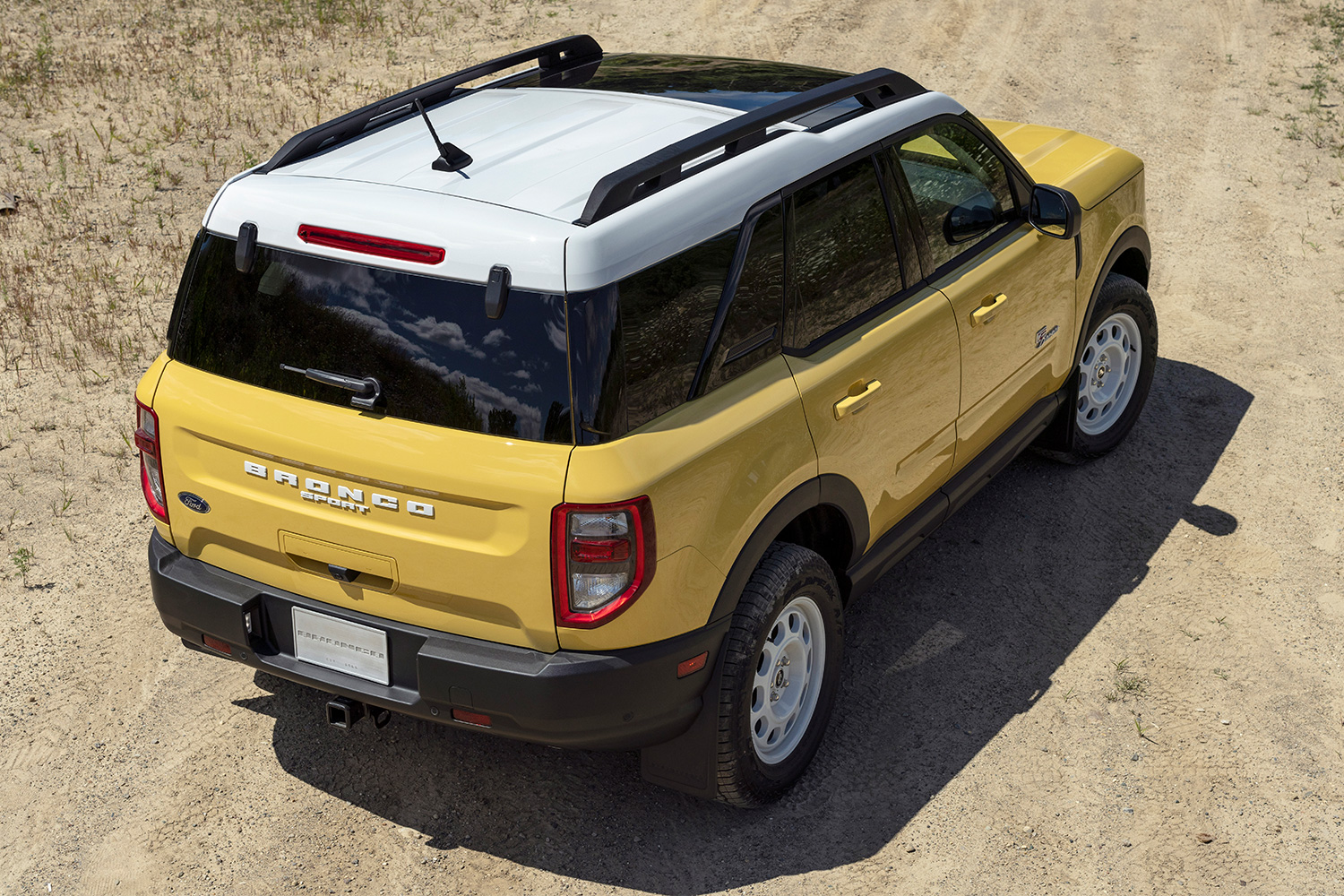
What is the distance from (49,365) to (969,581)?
16.9 feet

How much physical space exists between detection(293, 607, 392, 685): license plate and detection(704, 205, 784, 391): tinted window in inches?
46.8

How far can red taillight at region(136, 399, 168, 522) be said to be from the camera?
143 inches

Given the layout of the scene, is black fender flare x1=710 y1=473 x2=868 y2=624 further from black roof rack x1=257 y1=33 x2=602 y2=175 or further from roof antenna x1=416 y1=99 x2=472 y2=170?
black roof rack x1=257 y1=33 x2=602 y2=175

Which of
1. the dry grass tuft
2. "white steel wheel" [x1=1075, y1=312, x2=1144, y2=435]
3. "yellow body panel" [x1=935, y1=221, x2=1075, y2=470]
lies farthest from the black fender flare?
the dry grass tuft

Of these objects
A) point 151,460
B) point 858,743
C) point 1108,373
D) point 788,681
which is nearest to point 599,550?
point 788,681

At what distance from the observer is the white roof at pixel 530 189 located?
314cm

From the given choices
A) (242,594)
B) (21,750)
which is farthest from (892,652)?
(21,750)

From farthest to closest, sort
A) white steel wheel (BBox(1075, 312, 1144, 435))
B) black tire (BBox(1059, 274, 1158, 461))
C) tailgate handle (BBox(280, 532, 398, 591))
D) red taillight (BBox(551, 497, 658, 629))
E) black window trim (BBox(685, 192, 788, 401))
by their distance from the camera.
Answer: white steel wheel (BBox(1075, 312, 1144, 435)) → black tire (BBox(1059, 274, 1158, 461)) → black window trim (BBox(685, 192, 788, 401)) → tailgate handle (BBox(280, 532, 398, 591)) → red taillight (BBox(551, 497, 658, 629))

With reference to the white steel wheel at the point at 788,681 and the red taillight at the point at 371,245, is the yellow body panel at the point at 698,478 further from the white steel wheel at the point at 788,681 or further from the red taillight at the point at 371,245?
the red taillight at the point at 371,245

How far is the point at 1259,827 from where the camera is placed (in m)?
3.96

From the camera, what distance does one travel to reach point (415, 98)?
4.09m

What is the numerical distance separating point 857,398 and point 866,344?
0.64 ft

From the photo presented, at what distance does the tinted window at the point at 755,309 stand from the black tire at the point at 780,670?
24.7 inches

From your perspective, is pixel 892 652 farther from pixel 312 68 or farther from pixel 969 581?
pixel 312 68
